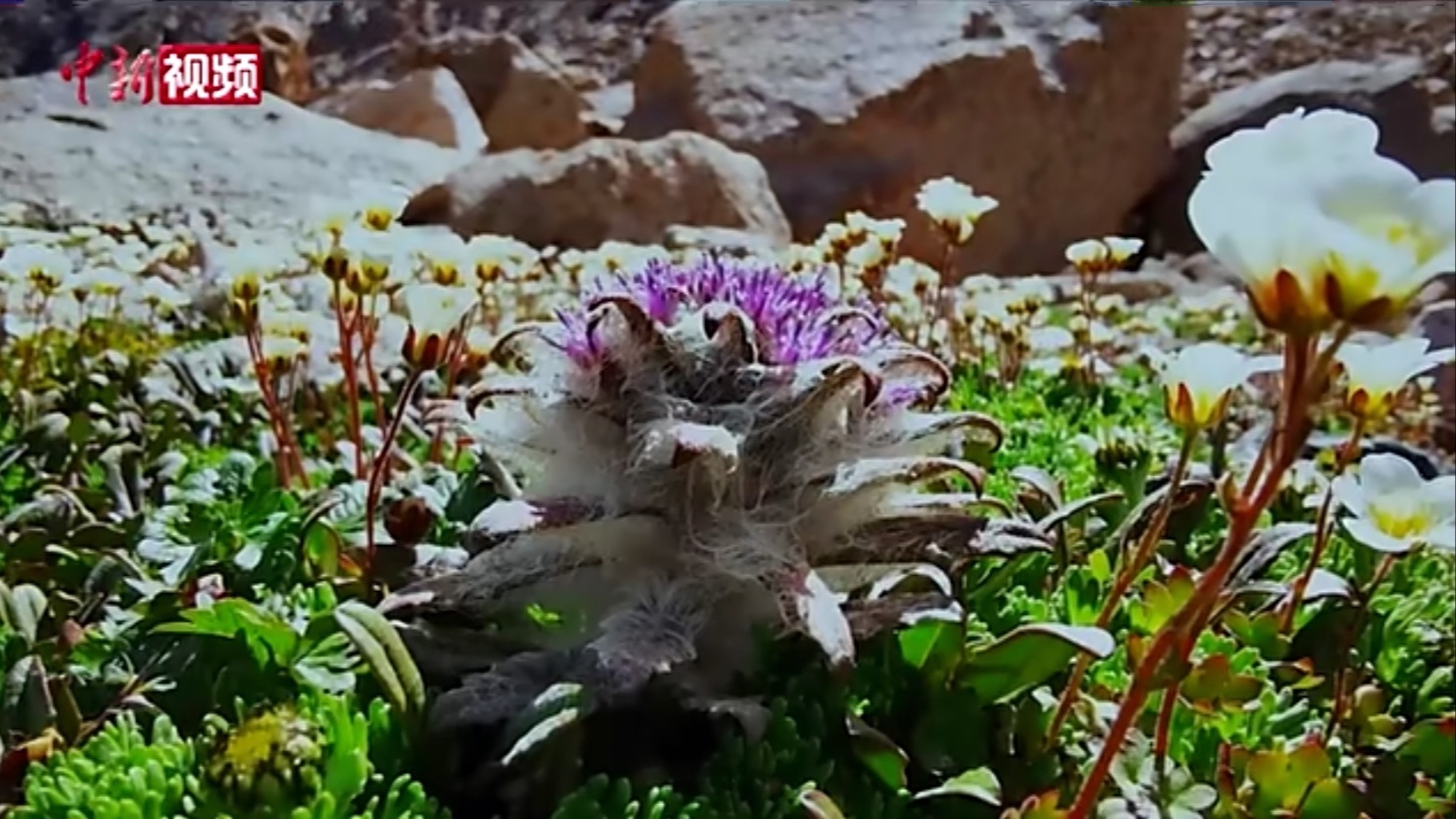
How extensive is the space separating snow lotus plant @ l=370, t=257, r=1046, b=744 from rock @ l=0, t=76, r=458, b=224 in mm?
699

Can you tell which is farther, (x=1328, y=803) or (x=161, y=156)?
(x=161, y=156)

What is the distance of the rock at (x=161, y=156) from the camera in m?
1.21

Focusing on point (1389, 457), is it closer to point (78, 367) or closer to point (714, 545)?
point (714, 545)

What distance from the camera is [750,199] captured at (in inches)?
96.8

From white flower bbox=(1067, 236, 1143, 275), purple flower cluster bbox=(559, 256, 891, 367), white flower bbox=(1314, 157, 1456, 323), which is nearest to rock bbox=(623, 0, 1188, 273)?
white flower bbox=(1067, 236, 1143, 275)

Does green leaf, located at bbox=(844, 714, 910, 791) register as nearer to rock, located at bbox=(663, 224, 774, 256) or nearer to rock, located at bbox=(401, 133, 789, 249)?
rock, located at bbox=(663, 224, 774, 256)

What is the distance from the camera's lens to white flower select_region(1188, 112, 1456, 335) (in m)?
0.34

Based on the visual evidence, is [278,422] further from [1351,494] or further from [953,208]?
[1351,494]

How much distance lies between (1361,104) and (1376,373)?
317cm

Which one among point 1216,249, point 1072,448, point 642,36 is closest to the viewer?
point 1216,249

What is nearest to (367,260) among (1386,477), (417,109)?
(1386,477)

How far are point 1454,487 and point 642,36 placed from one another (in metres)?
2.61

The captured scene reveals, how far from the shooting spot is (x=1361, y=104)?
345 cm

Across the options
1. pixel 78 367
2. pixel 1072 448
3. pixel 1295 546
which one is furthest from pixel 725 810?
pixel 78 367
